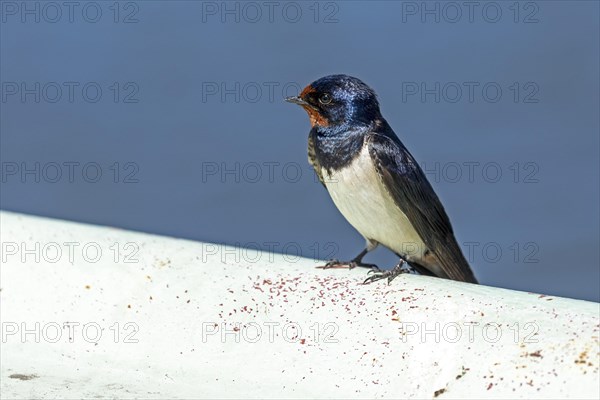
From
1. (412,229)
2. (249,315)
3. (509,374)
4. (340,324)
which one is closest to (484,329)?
(509,374)

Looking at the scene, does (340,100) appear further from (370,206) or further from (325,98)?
(370,206)

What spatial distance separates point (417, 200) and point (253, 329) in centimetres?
82

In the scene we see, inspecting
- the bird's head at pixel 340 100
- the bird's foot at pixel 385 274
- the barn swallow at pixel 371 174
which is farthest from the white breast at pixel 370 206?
the bird's foot at pixel 385 274

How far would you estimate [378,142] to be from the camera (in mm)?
3770

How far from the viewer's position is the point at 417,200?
3801 millimetres

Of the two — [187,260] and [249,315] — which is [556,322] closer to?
[249,315]

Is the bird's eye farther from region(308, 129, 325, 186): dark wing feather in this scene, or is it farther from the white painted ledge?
the white painted ledge

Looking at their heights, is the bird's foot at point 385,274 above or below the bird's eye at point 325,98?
below

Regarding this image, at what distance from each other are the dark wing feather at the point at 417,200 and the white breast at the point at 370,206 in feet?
0.10

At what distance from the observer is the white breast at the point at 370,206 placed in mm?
3758

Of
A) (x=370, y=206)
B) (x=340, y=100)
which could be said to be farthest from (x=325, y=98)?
(x=370, y=206)

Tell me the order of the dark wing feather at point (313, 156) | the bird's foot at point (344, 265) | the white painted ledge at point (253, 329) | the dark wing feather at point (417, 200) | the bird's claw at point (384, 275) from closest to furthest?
the white painted ledge at point (253, 329) → the bird's claw at point (384, 275) → the bird's foot at point (344, 265) → the dark wing feather at point (417, 200) → the dark wing feather at point (313, 156)

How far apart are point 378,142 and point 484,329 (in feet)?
3.43

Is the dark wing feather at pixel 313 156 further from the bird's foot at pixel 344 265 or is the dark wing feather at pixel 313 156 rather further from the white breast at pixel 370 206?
the bird's foot at pixel 344 265
